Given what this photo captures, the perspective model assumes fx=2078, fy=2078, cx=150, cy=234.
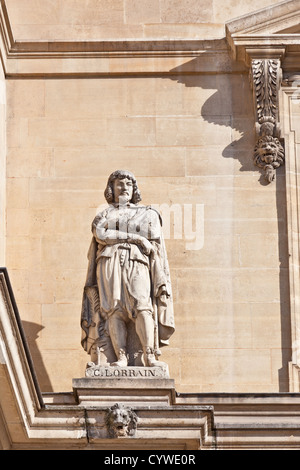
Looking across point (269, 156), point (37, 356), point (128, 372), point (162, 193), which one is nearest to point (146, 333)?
point (128, 372)

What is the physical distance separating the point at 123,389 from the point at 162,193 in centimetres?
330

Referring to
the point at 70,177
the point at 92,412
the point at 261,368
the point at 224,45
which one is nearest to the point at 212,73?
the point at 224,45

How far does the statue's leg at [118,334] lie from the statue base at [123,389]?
239 mm

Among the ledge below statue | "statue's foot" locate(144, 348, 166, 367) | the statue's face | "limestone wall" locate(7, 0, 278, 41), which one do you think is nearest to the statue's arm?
the statue's face

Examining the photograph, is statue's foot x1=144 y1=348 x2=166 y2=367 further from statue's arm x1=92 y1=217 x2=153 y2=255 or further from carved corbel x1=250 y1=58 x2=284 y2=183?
carved corbel x1=250 y1=58 x2=284 y2=183

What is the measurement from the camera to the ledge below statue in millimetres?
19141

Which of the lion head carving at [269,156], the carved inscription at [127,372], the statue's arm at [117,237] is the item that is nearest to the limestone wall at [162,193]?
the lion head carving at [269,156]

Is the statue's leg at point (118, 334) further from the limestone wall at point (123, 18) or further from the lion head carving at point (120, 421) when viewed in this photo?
the limestone wall at point (123, 18)

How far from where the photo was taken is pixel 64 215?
21688 mm

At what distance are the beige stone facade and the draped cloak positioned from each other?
4.30 feet

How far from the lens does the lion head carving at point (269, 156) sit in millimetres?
21797

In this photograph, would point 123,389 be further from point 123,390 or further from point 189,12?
point 189,12

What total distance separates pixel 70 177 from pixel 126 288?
2679 mm
